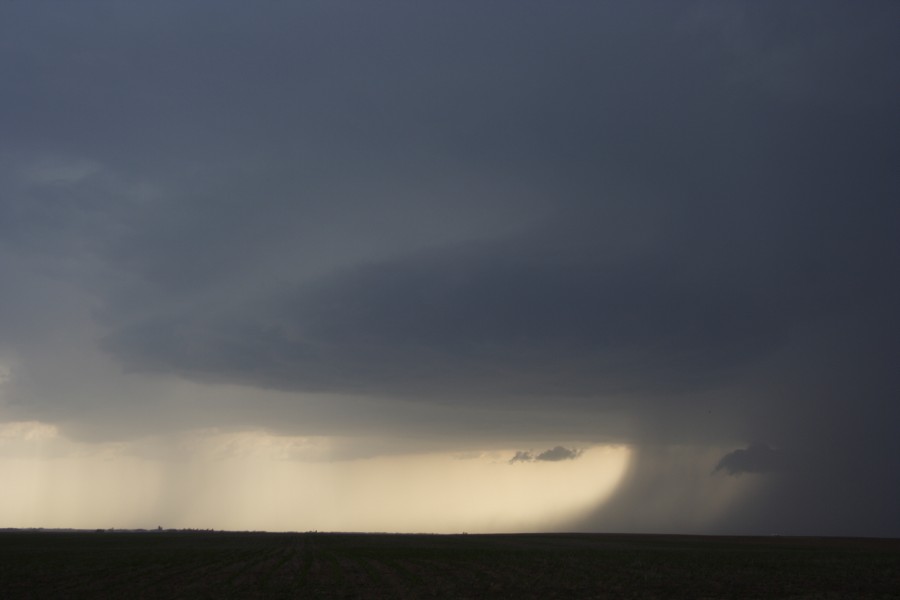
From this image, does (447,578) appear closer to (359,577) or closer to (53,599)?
(359,577)

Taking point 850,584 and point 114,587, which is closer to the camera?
point 114,587

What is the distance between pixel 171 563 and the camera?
208ft

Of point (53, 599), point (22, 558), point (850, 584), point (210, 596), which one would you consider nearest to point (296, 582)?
point (210, 596)

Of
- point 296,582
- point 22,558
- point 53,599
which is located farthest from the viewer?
point 22,558

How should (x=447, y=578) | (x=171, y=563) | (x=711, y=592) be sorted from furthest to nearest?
1. (x=171, y=563)
2. (x=447, y=578)
3. (x=711, y=592)

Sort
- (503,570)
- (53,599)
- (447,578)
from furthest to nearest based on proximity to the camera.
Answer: (503,570) → (447,578) → (53,599)

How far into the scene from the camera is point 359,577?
49.5m

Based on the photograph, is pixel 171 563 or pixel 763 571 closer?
pixel 763 571

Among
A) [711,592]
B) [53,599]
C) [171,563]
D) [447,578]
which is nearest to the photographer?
[53,599]

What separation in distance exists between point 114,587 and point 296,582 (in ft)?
31.9

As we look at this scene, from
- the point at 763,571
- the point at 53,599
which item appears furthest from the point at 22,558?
the point at 763,571

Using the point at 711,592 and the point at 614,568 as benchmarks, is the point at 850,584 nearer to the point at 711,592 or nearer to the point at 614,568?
the point at 711,592

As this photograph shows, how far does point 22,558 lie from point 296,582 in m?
37.3

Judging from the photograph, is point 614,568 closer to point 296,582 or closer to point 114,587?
point 296,582
